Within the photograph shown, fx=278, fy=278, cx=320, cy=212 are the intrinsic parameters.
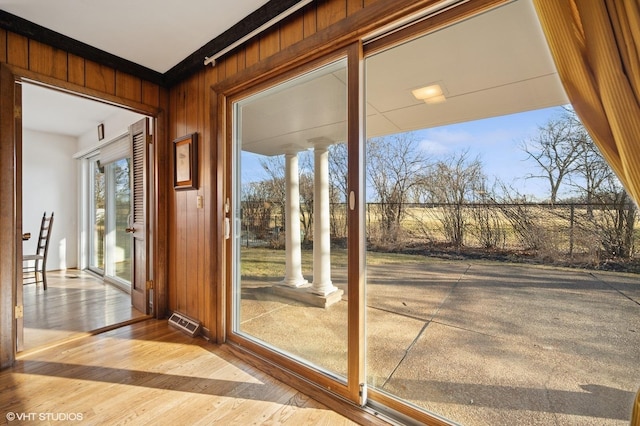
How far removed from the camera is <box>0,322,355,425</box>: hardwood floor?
1.50m

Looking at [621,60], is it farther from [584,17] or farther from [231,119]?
[231,119]

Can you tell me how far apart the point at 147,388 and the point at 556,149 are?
2.54 m

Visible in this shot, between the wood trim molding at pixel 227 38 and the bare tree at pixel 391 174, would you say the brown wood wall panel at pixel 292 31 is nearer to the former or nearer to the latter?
the wood trim molding at pixel 227 38

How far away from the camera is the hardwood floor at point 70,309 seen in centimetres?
253

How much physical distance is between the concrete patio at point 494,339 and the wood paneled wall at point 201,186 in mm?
964

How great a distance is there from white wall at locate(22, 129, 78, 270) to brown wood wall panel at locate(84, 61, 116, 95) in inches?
147

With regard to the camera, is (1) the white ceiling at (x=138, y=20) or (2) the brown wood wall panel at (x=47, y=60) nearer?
(1) the white ceiling at (x=138, y=20)

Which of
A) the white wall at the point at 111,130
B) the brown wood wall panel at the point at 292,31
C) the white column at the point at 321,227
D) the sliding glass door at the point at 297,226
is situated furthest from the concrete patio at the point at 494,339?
the white wall at the point at 111,130

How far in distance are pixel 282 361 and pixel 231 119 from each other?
193 centimetres

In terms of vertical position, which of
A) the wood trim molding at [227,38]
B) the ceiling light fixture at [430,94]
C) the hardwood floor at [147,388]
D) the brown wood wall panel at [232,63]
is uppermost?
the wood trim molding at [227,38]

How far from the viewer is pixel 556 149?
3.88ft

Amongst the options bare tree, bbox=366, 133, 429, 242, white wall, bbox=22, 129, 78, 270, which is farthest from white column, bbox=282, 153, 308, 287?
white wall, bbox=22, 129, 78, 270

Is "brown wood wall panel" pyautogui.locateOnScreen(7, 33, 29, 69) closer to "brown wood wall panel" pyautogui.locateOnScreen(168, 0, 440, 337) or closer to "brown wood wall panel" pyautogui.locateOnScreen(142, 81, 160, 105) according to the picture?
"brown wood wall panel" pyautogui.locateOnScreen(142, 81, 160, 105)

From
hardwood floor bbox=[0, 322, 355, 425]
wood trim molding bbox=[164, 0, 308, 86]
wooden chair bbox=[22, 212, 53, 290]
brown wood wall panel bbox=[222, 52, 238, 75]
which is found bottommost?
hardwood floor bbox=[0, 322, 355, 425]
